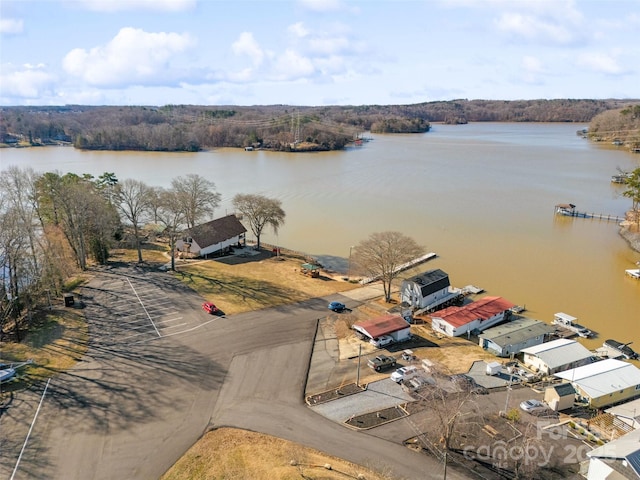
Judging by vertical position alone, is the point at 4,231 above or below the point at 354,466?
above

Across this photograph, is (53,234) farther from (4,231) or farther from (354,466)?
(354,466)

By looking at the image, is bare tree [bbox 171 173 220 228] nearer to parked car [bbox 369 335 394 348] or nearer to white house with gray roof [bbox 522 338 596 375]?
parked car [bbox 369 335 394 348]

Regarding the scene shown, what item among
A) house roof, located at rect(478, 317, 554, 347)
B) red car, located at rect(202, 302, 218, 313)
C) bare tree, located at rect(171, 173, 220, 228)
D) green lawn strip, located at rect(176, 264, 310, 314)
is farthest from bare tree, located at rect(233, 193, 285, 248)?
house roof, located at rect(478, 317, 554, 347)

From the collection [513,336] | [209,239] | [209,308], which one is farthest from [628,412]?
[209,239]

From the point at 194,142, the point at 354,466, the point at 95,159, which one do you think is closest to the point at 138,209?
the point at 354,466

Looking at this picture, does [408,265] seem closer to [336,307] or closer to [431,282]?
[431,282]

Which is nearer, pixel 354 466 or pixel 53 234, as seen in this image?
pixel 354 466

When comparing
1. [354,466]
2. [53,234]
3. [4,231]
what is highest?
[4,231]
